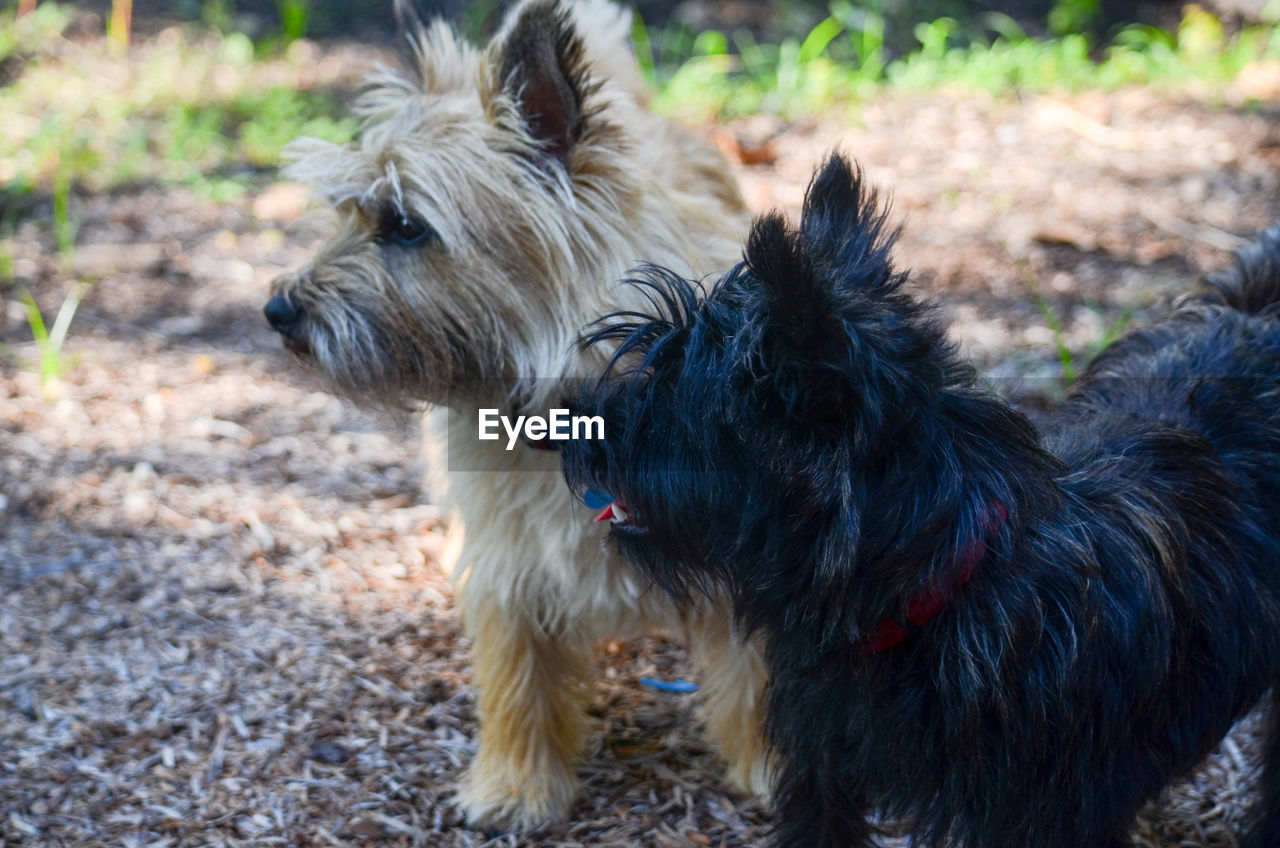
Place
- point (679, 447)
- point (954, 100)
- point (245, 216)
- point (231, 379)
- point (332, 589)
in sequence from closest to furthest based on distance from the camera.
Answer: point (679, 447) < point (332, 589) < point (231, 379) < point (245, 216) < point (954, 100)

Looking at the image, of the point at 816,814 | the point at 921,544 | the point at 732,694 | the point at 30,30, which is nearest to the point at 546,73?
the point at 921,544

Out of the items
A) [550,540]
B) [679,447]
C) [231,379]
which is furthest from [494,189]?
[231,379]

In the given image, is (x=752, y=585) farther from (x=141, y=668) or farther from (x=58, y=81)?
(x=58, y=81)

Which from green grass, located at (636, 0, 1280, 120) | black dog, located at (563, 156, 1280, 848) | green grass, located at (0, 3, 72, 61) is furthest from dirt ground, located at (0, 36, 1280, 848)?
green grass, located at (0, 3, 72, 61)

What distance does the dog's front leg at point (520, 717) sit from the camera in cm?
312

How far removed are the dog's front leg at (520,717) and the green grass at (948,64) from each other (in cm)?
474

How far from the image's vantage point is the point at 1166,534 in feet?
7.21

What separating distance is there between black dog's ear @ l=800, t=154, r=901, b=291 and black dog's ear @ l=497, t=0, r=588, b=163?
0.85 metres

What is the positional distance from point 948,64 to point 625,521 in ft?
20.4

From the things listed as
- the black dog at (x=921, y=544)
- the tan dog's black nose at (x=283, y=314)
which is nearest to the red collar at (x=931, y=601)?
the black dog at (x=921, y=544)

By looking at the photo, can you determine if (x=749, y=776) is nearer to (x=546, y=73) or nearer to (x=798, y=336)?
(x=798, y=336)

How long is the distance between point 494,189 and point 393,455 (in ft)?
7.16

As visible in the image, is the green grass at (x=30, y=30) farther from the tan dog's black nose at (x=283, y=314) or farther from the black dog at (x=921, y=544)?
the black dog at (x=921, y=544)

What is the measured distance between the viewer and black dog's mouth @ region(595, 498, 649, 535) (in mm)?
2250
